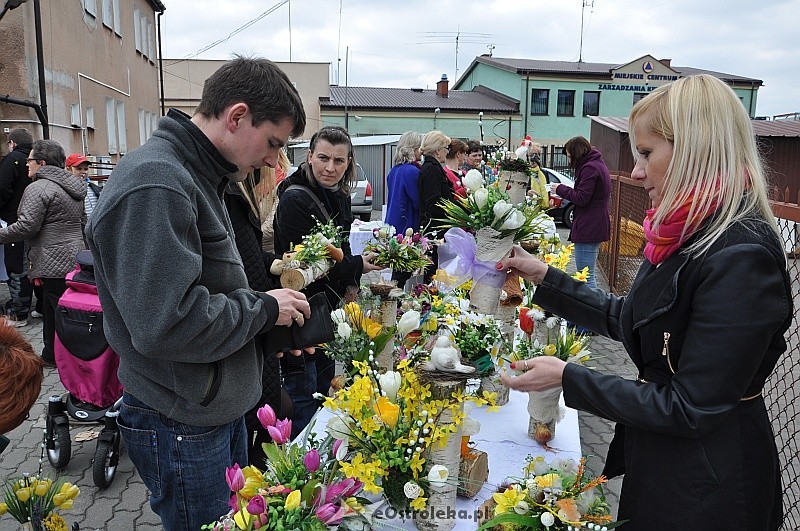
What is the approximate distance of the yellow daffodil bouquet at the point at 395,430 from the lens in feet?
5.11

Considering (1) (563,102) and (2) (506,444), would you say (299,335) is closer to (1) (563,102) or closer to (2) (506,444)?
(2) (506,444)

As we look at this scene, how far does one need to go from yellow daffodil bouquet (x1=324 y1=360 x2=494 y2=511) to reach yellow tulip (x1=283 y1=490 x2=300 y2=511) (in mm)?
232

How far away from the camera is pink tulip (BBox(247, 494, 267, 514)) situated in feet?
4.16

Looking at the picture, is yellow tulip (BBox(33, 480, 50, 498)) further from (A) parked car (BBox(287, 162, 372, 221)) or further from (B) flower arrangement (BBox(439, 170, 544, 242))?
(A) parked car (BBox(287, 162, 372, 221))

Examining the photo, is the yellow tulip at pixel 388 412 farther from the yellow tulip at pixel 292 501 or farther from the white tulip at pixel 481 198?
the white tulip at pixel 481 198

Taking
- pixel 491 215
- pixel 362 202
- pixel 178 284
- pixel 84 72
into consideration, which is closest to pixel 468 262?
pixel 491 215

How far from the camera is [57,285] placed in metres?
5.19

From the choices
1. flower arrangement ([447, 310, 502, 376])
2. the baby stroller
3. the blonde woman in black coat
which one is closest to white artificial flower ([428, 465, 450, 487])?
the blonde woman in black coat

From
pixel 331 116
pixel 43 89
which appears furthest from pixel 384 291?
pixel 331 116

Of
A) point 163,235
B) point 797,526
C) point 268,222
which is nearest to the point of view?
point 163,235

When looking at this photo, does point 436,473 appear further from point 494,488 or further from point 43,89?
point 43,89

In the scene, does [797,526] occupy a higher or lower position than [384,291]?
lower

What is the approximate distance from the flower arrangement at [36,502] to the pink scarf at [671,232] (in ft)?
6.39

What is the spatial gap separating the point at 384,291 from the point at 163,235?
1437 millimetres
